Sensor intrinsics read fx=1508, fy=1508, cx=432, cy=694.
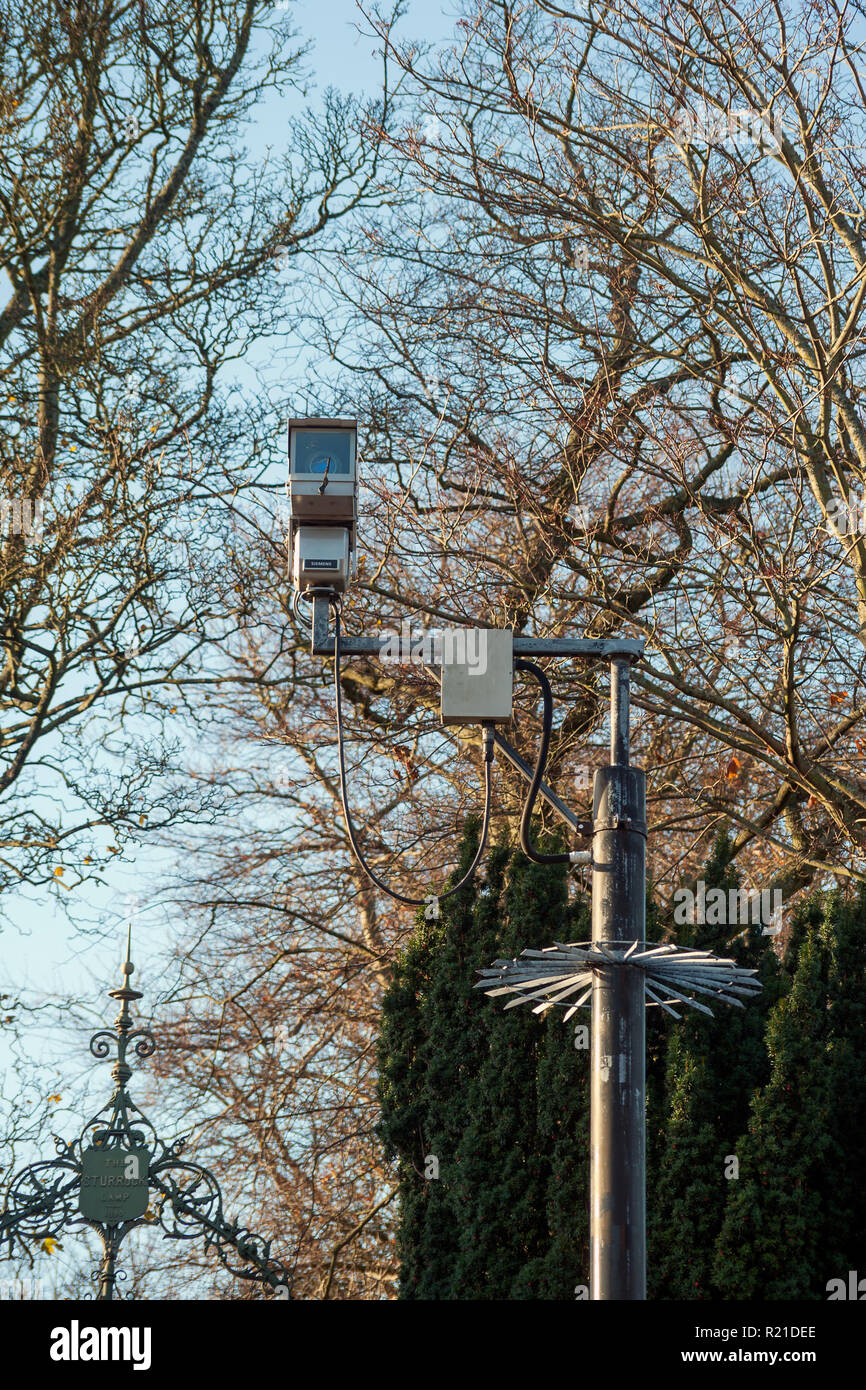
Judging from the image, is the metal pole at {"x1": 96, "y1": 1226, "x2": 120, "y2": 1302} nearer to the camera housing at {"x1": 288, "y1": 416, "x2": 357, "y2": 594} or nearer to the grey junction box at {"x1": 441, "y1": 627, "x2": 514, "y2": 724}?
the camera housing at {"x1": 288, "y1": 416, "x2": 357, "y2": 594}

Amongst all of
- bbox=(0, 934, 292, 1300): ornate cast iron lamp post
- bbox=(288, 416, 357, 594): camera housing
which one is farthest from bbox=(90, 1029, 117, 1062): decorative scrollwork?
bbox=(288, 416, 357, 594): camera housing

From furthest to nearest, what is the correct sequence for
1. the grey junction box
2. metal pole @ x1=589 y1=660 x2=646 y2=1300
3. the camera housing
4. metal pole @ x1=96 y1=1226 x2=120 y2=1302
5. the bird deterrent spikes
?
metal pole @ x1=96 y1=1226 x2=120 y2=1302, the camera housing, the grey junction box, the bird deterrent spikes, metal pole @ x1=589 y1=660 x2=646 y2=1300

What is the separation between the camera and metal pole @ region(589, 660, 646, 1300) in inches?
135

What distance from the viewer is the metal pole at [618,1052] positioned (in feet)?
11.2

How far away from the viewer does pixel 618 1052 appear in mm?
3514

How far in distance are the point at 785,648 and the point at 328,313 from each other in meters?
5.34

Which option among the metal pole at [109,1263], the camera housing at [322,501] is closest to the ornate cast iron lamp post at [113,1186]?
the metal pole at [109,1263]

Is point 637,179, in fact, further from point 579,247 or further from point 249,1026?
point 249,1026

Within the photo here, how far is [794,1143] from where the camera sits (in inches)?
287

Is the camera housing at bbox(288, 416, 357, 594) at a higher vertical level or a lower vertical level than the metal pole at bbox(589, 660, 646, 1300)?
higher

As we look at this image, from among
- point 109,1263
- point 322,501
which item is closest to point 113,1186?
point 109,1263

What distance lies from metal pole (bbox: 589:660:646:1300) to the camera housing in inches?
41.6
